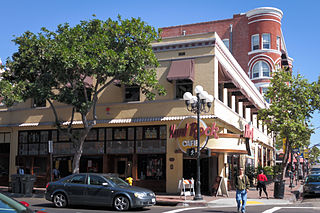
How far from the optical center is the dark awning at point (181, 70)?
23336mm

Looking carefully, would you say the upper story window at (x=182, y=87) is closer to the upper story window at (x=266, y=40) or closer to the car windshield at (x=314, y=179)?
the car windshield at (x=314, y=179)

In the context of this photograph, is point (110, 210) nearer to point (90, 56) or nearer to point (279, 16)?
point (90, 56)

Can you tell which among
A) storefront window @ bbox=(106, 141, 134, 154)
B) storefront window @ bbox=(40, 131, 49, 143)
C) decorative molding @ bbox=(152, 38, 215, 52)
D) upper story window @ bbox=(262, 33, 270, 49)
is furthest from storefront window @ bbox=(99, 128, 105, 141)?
upper story window @ bbox=(262, 33, 270, 49)

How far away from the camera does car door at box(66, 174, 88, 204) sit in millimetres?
16016

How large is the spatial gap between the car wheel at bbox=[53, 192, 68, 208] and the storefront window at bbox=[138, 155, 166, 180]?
9.37 m

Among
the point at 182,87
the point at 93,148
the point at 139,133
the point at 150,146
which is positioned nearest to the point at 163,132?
the point at 150,146

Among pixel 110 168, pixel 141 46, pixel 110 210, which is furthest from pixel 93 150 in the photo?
pixel 110 210

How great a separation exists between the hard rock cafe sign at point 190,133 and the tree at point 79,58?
2354 mm

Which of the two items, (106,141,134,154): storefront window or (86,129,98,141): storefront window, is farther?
(86,129,98,141): storefront window

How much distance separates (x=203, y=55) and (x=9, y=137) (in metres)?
16.4

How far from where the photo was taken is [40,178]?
28438mm

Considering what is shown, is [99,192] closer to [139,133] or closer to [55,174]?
[139,133]

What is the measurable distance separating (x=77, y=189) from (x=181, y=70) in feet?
34.3

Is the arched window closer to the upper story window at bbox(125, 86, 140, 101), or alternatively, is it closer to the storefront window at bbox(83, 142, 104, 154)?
the upper story window at bbox(125, 86, 140, 101)
